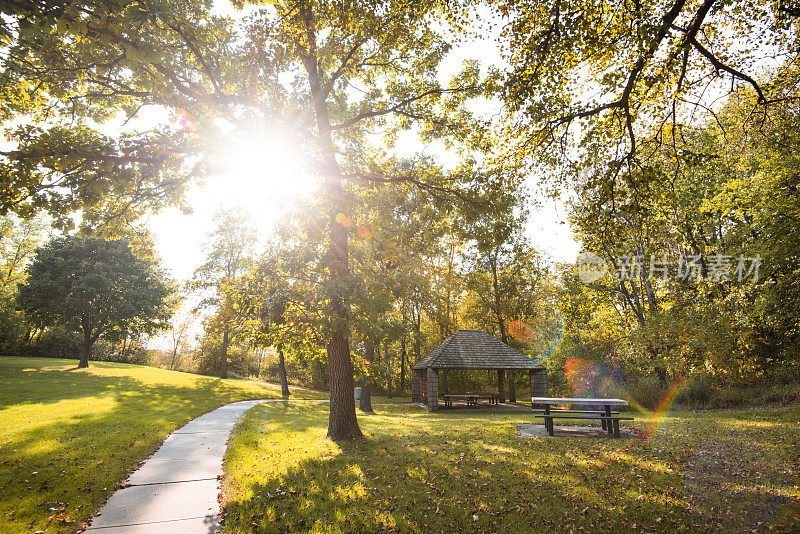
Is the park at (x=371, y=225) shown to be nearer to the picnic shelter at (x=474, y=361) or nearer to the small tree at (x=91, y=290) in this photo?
the picnic shelter at (x=474, y=361)

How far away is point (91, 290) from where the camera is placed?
24.5 m

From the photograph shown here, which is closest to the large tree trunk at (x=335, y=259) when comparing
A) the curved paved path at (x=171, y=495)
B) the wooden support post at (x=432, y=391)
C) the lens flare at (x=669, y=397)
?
the curved paved path at (x=171, y=495)

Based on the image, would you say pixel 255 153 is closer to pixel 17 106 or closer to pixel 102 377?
pixel 17 106

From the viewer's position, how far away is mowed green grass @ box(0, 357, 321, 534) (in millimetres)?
4941

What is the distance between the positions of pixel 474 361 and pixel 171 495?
57.9 ft

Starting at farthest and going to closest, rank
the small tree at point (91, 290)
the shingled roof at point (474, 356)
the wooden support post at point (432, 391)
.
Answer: the small tree at point (91, 290)
the shingled roof at point (474, 356)
the wooden support post at point (432, 391)

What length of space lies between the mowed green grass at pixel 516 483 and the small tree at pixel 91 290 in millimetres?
23239

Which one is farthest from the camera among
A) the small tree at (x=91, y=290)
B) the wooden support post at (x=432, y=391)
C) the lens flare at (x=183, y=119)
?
the small tree at (x=91, y=290)

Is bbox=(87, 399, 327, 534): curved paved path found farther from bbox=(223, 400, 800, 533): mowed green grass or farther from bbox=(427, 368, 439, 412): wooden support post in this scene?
bbox=(427, 368, 439, 412): wooden support post

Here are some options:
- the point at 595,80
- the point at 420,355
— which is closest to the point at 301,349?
the point at 595,80

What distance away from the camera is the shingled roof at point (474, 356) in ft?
67.7

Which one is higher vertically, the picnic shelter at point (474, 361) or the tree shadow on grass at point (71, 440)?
the picnic shelter at point (474, 361)

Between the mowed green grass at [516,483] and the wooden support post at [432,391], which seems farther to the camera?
the wooden support post at [432,391]

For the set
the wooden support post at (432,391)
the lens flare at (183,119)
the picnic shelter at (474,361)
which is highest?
the lens flare at (183,119)
